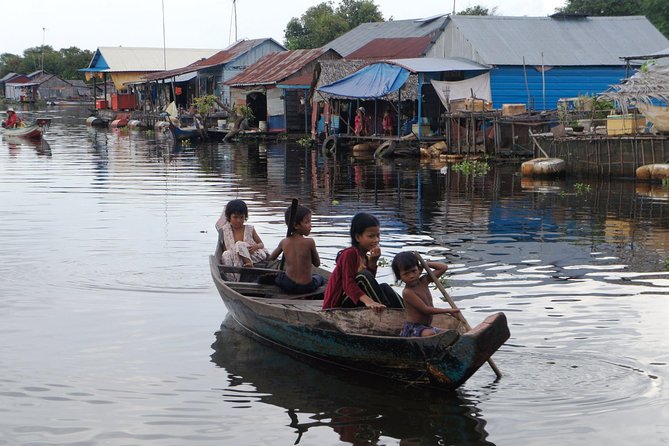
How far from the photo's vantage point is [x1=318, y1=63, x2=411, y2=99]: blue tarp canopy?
95.2 ft

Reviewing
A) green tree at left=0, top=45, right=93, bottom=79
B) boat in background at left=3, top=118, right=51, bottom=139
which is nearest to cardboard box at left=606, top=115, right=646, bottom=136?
boat in background at left=3, top=118, right=51, bottom=139

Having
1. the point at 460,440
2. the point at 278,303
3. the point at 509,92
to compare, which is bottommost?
the point at 460,440

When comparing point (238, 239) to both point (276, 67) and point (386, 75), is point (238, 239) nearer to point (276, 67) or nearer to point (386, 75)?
point (386, 75)

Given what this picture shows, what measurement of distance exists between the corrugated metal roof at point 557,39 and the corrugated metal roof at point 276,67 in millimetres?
7273

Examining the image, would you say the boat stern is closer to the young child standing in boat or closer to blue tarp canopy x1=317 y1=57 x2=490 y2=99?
the young child standing in boat

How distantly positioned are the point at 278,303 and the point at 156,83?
49225 millimetres

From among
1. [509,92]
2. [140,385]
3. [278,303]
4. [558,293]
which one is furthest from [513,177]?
[140,385]

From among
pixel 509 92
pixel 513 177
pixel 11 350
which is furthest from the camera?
pixel 509 92

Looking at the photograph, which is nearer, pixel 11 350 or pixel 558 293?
pixel 11 350

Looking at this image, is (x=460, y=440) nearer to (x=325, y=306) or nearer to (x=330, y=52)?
(x=325, y=306)

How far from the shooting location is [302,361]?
8.02 meters

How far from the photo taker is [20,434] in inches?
250

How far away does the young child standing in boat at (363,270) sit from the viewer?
7488mm

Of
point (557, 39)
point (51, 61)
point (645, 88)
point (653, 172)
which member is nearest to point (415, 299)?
point (645, 88)
